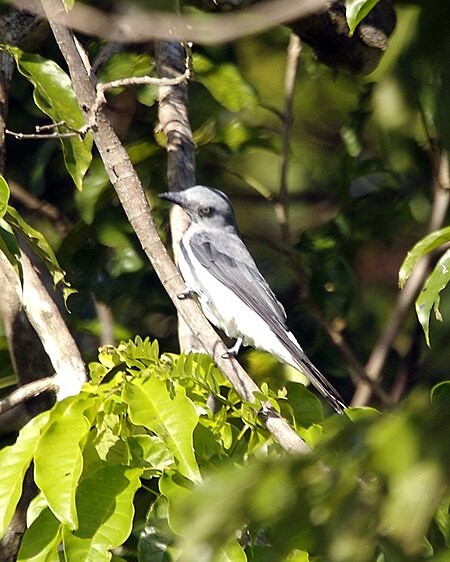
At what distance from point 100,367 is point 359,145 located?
1958 millimetres

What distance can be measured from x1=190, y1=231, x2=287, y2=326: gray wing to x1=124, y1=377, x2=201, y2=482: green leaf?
154cm

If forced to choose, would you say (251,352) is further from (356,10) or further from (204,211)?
(356,10)

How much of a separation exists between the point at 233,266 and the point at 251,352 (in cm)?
34

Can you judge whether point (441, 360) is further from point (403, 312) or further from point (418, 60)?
point (403, 312)

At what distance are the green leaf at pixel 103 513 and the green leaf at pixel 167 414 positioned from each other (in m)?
0.10

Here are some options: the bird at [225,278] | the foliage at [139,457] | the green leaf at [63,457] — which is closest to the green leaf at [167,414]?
the foliage at [139,457]

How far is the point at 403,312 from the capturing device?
383cm

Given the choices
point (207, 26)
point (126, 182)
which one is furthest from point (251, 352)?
point (207, 26)

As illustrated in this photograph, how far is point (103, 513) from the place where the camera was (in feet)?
6.51

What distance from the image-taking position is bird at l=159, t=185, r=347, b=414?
3.53 m

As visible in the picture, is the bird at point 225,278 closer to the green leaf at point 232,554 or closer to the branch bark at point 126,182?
the branch bark at point 126,182

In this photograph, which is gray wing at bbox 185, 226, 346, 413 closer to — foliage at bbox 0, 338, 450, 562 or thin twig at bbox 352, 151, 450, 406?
thin twig at bbox 352, 151, 450, 406

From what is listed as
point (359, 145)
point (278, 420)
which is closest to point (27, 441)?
point (278, 420)

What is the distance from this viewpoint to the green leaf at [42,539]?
201 cm
